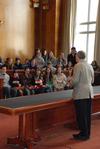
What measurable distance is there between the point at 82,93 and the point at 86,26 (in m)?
6.77

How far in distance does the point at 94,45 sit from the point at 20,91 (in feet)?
12.1

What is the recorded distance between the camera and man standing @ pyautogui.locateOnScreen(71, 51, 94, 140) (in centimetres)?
422

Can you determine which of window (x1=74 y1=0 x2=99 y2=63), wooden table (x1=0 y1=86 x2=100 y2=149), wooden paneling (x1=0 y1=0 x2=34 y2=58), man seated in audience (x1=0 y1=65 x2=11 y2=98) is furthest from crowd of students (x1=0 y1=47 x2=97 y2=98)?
wooden table (x1=0 y1=86 x2=100 y2=149)

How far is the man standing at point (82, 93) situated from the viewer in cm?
422

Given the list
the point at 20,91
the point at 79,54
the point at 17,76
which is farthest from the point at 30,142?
the point at 17,76

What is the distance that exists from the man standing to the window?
6.29 metres

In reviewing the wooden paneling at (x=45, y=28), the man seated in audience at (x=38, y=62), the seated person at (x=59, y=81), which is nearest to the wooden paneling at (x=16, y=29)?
the wooden paneling at (x=45, y=28)

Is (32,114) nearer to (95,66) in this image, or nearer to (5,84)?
(5,84)

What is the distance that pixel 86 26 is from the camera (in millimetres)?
10641

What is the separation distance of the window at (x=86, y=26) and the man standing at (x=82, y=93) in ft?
20.6

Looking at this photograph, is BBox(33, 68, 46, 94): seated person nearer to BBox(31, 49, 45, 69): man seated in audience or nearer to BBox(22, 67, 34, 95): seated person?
BBox(22, 67, 34, 95): seated person

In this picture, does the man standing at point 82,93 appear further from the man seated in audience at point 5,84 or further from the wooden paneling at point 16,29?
the wooden paneling at point 16,29

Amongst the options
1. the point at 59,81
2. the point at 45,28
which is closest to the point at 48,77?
the point at 59,81

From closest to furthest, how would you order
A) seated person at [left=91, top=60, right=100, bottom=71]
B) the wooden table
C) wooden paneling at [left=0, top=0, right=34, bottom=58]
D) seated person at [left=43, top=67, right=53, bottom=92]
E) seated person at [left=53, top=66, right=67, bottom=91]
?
the wooden table → seated person at [left=53, top=66, right=67, bottom=91] → seated person at [left=43, top=67, right=53, bottom=92] → seated person at [left=91, top=60, right=100, bottom=71] → wooden paneling at [left=0, top=0, right=34, bottom=58]
